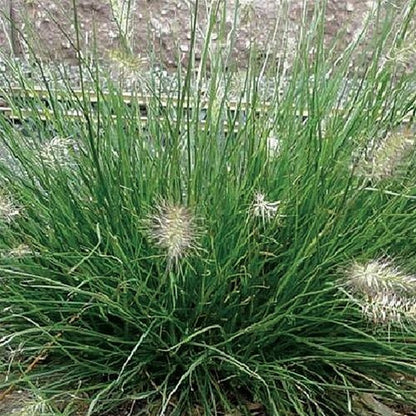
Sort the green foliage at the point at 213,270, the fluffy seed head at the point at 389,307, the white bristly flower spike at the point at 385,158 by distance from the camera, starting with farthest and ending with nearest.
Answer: the green foliage at the point at 213,270 → the white bristly flower spike at the point at 385,158 → the fluffy seed head at the point at 389,307

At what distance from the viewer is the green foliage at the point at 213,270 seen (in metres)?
1.50

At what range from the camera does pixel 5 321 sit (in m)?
1.67

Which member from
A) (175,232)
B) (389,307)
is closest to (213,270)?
(175,232)

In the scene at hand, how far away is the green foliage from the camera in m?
1.50

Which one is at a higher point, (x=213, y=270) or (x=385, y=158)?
(x=385, y=158)

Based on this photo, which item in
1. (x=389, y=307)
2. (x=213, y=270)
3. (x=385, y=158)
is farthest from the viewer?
(x=213, y=270)

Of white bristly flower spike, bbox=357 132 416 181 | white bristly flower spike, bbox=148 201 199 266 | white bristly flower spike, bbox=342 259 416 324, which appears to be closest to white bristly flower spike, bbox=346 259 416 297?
white bristly flower spike, bbox=342 259 416 324

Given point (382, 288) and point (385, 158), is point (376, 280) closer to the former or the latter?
point (382, 288)

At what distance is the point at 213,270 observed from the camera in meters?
1.53

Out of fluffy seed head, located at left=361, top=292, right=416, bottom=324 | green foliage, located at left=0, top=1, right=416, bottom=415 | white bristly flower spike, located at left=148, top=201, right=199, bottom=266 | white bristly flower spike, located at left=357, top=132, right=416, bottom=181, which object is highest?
white bristly flower spike, located at left=357, top=132, right=416, bottom=181

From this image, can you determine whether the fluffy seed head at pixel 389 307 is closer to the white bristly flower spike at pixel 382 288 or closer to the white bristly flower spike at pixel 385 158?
the white bristly flower spike at pixel 382 288

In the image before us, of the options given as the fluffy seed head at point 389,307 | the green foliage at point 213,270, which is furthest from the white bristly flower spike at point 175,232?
the fluffy seed head at point 389,307

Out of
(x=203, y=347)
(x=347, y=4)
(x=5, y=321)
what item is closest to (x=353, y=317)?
(x=203, y=347)

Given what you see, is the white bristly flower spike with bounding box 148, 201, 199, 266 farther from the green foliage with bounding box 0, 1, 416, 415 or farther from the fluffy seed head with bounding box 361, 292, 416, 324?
the fluffy seed head with bounding box 361, 292, 416, 324
